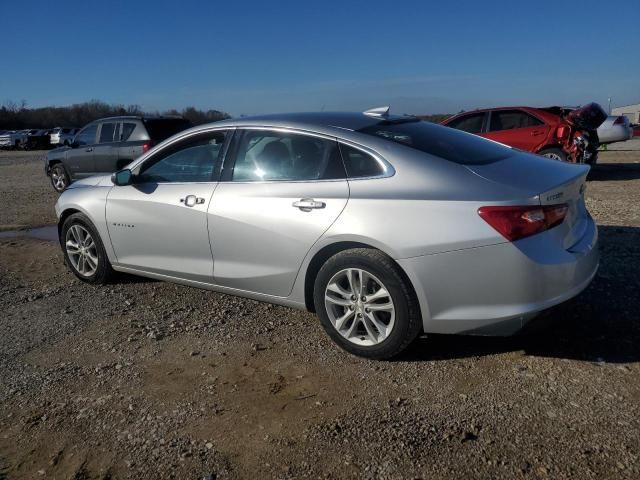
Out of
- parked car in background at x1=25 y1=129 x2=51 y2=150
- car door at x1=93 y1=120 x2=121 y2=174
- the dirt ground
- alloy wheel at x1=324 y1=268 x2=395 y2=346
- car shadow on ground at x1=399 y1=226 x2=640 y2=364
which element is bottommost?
parked car in background at x1=25 y1=129 x2=51 y2=150

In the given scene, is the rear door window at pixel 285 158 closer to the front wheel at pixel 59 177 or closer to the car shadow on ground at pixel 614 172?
the car shadow on ground at pixel 614 172

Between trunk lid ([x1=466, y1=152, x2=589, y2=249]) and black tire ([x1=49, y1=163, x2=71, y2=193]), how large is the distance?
1202 cm

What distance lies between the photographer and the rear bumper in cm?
310

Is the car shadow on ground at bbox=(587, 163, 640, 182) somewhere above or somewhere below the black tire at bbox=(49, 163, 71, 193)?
below

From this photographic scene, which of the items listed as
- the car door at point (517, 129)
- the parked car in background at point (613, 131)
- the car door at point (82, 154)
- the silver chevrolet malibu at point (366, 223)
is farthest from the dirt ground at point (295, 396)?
the parked car in background at point (613, 131)

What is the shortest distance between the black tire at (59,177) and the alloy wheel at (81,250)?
28.6 feet

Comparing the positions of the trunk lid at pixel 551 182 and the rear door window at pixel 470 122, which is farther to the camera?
the rear door window at pixel 470 122

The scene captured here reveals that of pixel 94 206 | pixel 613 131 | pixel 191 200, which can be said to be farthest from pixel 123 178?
pixel 613 131

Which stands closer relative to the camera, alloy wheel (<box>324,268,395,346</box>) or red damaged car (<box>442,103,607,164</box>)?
alloy wheel (<box>324,268,395,346</box>)

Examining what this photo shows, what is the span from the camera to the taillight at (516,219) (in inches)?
122

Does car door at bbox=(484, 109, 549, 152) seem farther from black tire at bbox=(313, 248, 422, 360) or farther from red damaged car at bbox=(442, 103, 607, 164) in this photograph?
black tire at bbox=(313, 248, 422, 360)

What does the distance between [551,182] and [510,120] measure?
8899 mm

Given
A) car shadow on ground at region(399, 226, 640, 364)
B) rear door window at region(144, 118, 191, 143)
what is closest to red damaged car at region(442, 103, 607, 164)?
rear door window at region(144, 118, 191, 143)

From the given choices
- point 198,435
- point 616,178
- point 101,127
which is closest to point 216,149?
point 198,435
